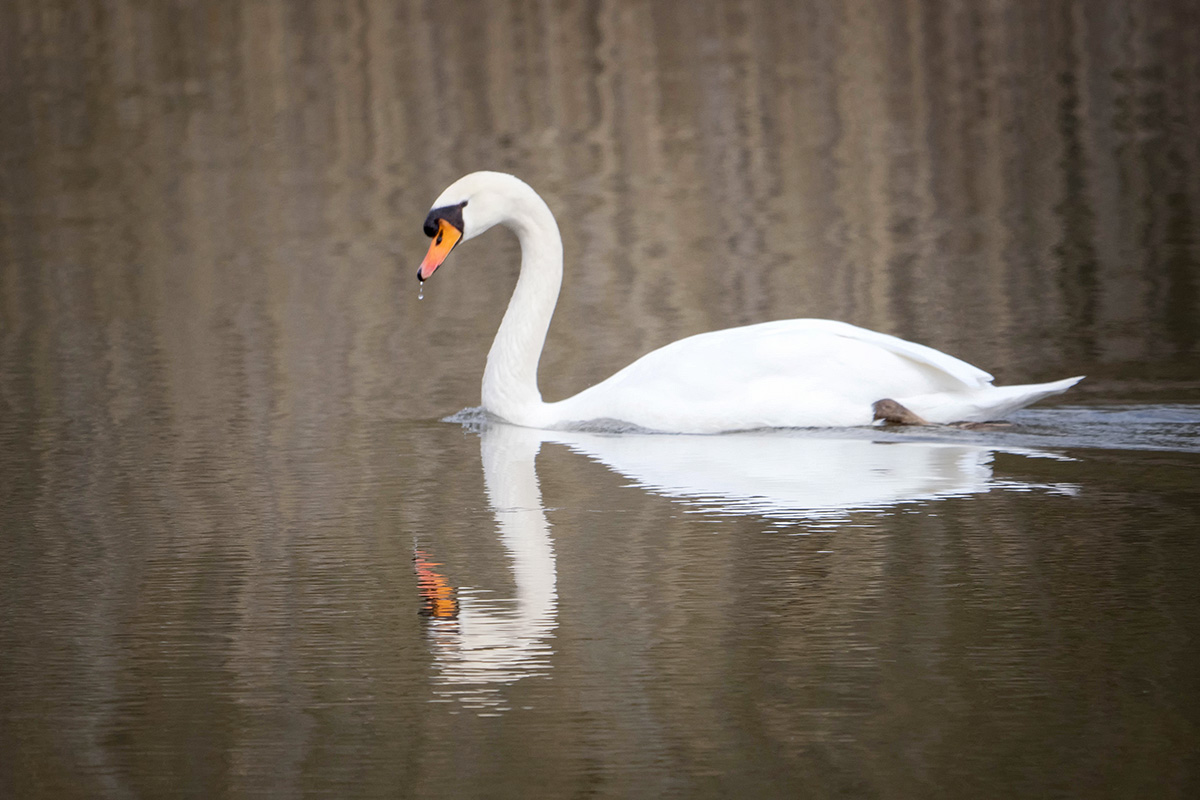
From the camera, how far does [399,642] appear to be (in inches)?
178

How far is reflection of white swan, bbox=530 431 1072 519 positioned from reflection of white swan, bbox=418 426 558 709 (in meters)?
0.59

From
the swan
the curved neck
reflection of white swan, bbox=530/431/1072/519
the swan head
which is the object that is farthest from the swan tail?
the swan head

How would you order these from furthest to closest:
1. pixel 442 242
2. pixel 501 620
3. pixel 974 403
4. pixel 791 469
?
pixel 442 242
pixel 974 403
pixel 791 469
pixel 501 620

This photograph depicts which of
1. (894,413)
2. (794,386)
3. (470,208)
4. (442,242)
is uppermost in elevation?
(470,208)

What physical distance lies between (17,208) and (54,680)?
1171cm

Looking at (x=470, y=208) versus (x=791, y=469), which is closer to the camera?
(x=791, y=469)

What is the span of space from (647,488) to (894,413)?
51.3 inches

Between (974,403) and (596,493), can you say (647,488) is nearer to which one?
(596,493)

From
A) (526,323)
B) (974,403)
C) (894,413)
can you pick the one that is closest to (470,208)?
(526,323)

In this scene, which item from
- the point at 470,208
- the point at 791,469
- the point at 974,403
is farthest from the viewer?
the point at 470,208

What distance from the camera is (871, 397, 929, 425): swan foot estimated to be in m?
7.15

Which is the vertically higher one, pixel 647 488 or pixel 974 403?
pixel 974 403

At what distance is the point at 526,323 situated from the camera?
796 cm

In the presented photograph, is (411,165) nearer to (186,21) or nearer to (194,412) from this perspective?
(194,412)
